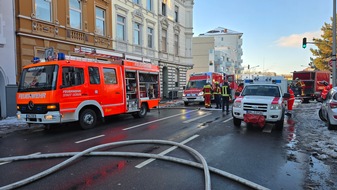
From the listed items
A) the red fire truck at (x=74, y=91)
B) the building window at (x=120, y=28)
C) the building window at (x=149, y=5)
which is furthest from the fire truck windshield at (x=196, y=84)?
the building window at (x=149, y=5)

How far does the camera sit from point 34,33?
14.2 m

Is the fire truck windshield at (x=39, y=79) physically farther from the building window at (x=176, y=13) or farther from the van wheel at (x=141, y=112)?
the building window at (x=176, y=13)

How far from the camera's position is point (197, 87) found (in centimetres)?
2095

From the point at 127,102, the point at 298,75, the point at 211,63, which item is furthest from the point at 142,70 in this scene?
the point at 211,63

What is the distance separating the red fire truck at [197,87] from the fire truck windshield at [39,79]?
41.6 feet

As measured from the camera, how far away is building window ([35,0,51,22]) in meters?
14.8

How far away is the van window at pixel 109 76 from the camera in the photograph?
10.4 m

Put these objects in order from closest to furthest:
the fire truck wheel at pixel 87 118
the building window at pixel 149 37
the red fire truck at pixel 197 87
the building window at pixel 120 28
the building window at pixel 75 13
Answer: the fire truck wheel at pixel 87 118, the building window at pixel 75 13, the red fire truck at pixel 197 87, the building window at pixel 120 28, the building window at pixel 149 37

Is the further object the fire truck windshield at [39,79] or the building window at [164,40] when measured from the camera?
the building window at [164,40]

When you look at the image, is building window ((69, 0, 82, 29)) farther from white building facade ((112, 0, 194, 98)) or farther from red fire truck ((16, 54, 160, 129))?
red fire truck ((16, 54, 160, 129))

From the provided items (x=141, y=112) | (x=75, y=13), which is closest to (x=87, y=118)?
(x=141, y=112)

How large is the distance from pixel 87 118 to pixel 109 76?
206 centimetres

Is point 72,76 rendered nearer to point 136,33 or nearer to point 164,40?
point 136,33

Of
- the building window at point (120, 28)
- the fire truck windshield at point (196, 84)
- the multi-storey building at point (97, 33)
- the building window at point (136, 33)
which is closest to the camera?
the multi-storey building at point (97, 33)
